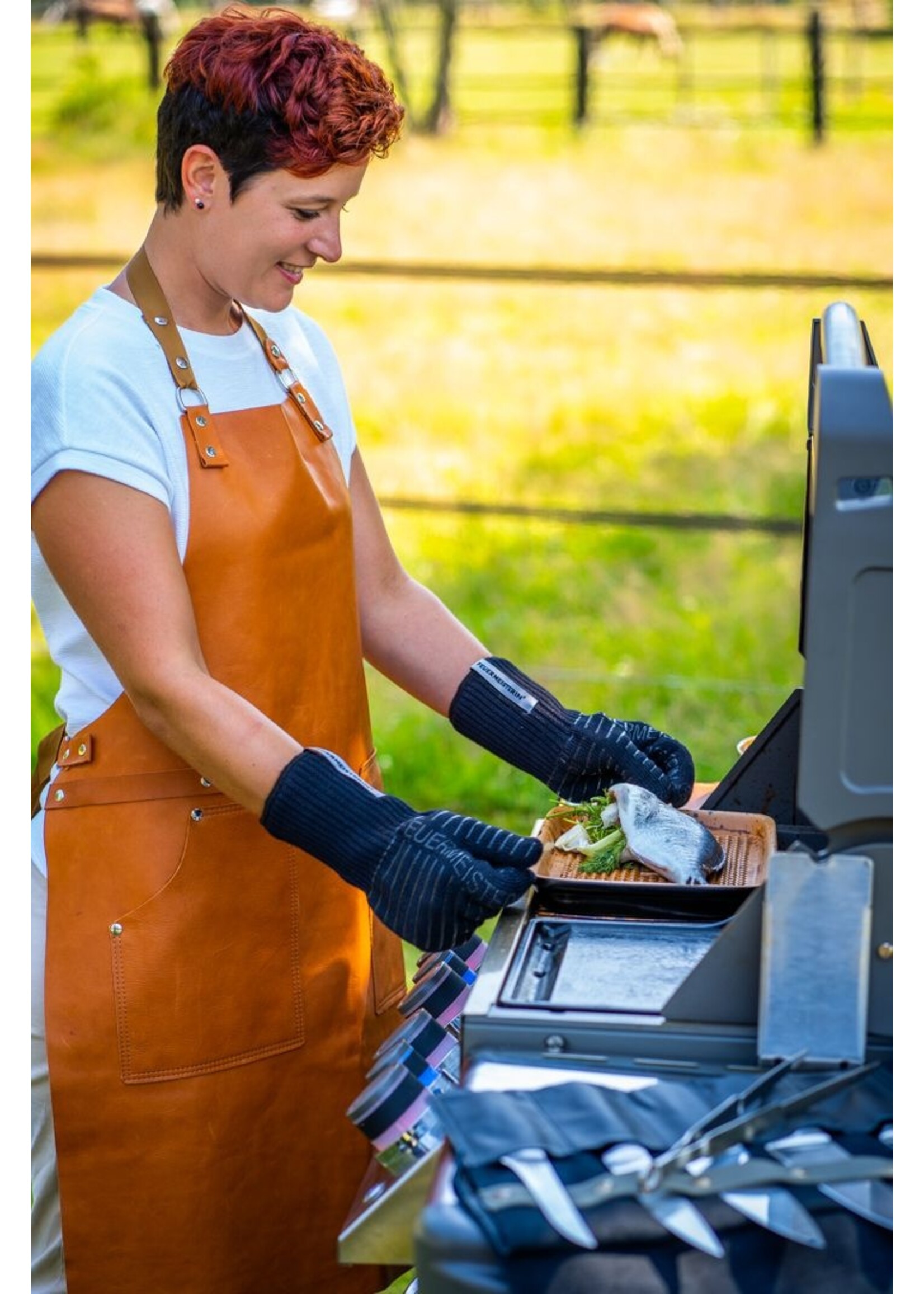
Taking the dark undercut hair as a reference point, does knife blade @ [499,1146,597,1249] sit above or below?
below

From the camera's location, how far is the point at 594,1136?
1.29 m

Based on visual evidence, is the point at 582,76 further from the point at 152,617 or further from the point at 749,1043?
the point at 749,1043

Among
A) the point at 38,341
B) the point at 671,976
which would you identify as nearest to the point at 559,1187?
the point at 671,976

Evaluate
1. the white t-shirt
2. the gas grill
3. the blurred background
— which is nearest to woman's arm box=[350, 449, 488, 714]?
the white t-shirt

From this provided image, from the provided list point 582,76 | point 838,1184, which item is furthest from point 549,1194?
point 582,76

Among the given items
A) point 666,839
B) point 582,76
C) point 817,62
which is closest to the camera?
point 666,839

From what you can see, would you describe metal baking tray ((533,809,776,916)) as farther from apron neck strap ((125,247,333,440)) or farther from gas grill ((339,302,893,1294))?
apron neck strap ((125,247,333,440))

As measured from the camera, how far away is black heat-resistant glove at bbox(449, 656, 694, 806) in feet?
6.87

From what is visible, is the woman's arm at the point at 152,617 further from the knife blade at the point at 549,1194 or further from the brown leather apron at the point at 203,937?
the knife blade at the point at 549,1194

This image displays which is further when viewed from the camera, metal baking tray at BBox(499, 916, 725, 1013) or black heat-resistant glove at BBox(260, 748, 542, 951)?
black heat-resistant glove at BBox(260, 748, 542, 951)

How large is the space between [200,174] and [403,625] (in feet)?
2.31

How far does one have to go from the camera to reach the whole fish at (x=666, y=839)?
1771 mm

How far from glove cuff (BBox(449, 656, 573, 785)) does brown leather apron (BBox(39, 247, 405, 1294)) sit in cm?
25

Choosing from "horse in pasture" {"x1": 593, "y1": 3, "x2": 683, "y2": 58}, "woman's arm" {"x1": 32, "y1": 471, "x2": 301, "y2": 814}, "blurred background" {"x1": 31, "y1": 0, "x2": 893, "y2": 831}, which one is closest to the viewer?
"woman's arm" {"x1": 32, "y1": 471, "x2": 301, "y2": 814}
